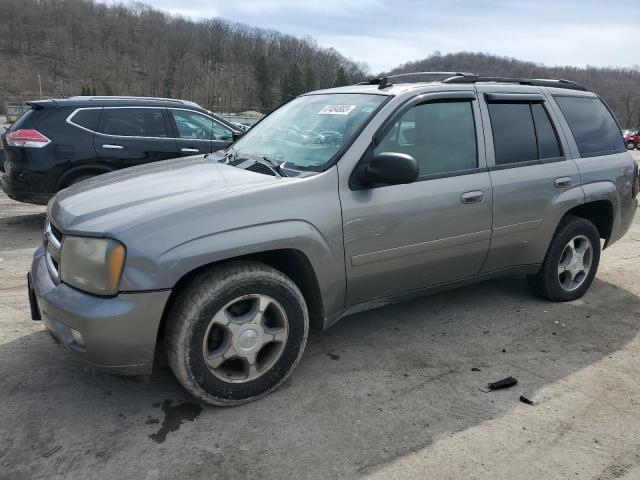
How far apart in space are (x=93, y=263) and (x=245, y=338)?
88 cm

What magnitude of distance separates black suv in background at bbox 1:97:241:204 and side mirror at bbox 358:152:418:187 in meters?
4.92

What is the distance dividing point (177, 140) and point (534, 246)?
205 inches

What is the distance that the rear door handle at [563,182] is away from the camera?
13.4 feet

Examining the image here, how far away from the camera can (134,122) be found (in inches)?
286

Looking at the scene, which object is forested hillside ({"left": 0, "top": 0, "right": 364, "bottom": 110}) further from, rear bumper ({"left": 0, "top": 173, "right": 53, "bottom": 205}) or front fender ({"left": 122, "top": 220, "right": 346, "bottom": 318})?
front fender ({"left": 122, "top": 220, "right": 346, "bottom": 318})

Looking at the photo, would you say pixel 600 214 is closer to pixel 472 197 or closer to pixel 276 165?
pixel 472 197

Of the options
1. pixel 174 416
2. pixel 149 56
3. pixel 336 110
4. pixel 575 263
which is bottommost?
pixel 174 416

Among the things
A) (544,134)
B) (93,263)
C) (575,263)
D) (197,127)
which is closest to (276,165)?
(93,263)

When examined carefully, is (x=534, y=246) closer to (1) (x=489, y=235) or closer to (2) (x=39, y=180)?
(1) (x=489, y=235)

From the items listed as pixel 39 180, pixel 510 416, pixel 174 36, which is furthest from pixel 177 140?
pixel 174 36

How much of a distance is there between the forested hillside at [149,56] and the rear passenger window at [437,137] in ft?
330

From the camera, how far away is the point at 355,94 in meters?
3.74

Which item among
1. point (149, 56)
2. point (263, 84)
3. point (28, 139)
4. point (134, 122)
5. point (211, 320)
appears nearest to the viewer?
point (211, 320)

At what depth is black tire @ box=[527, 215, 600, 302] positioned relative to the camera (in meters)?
4.32
